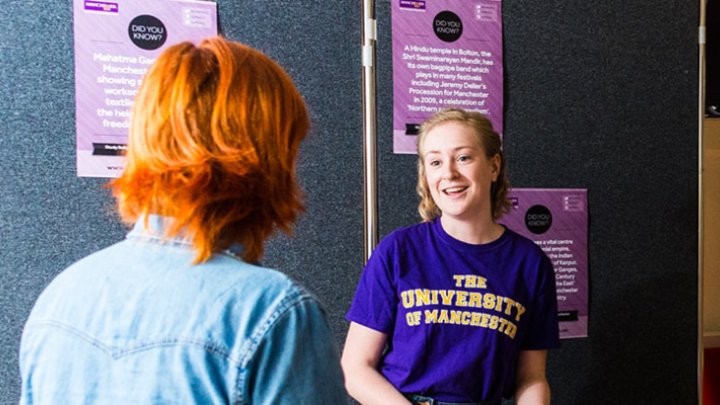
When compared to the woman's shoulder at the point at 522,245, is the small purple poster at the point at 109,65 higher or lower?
higher

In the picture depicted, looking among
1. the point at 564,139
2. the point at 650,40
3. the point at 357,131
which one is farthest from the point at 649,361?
the point at 357,131

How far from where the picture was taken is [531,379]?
143cm

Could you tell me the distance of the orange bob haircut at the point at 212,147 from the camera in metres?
0.65

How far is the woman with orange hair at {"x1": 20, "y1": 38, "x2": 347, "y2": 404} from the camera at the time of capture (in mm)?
625

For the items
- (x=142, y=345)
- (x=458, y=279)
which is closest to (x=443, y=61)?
(x=458, y=279)

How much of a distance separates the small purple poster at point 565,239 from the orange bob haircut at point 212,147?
134cm

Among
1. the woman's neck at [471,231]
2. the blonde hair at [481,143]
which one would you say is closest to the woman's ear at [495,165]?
the blonde hair at [481,143]

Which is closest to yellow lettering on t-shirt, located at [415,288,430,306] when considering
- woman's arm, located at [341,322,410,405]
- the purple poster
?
woman's arm, located at [341,322,410,405]

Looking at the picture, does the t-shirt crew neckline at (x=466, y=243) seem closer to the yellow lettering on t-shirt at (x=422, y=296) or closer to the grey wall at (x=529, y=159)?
the yellow lettering on t-shirt at (x=422, y=296)

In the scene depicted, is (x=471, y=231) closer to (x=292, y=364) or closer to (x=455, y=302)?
(x=455, y=302)

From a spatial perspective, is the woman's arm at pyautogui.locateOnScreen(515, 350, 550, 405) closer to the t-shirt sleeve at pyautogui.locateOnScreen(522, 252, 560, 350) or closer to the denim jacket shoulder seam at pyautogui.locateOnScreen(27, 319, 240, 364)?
the t-shirt sleeve at pyautogui.locateOnScreen(522, 252, 560, 350)

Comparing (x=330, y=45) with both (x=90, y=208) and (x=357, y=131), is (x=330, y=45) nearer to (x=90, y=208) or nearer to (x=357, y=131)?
(x=357, y=131)

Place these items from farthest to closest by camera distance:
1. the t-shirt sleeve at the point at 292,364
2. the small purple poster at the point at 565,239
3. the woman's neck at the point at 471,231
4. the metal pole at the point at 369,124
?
the small purple poster at the point at 565,239
the metal pole at the point at 369,124
the woman's neck at the point at 471,231
the t-shirt sleeve at the point at 292,364

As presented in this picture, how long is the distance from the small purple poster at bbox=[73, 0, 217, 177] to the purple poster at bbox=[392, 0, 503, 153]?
65 cm
